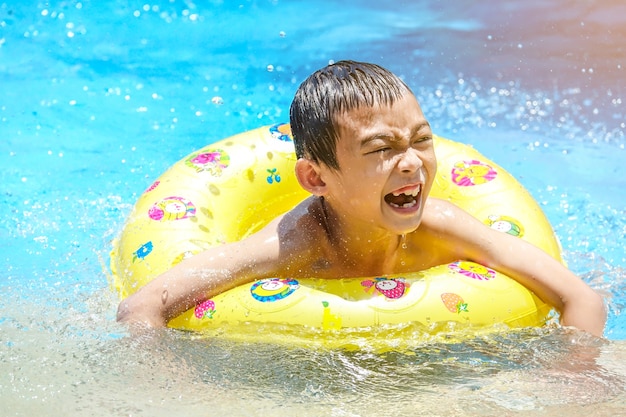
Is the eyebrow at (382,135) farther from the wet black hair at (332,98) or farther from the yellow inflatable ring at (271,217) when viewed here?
the yellow inflatable ring at (271,217)

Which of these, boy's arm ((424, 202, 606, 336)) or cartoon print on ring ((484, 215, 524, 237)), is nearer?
boy's arm ((424, 202, 606, 336))

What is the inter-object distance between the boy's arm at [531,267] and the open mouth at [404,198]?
23 cm

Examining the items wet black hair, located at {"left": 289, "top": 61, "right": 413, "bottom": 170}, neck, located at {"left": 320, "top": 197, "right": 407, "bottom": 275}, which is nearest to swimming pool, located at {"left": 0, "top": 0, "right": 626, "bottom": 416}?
neck, located at {"left": 320, "top": 197, "right": 407, "bottom": 275}

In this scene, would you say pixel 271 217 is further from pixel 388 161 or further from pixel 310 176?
pixel 388 161

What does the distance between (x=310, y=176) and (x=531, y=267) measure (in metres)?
0.77

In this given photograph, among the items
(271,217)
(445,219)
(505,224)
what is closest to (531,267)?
(445,219)

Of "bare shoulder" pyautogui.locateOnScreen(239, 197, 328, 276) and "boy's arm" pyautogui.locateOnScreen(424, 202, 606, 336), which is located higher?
"bare shoulder" pyautogui.locateOnScreen(239, 197, 328, 276)

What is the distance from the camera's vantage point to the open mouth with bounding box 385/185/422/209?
2.82 meters

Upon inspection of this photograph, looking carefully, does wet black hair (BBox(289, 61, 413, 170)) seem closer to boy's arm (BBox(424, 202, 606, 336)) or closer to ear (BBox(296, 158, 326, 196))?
ear (BBox(296, 158, 326, 196))

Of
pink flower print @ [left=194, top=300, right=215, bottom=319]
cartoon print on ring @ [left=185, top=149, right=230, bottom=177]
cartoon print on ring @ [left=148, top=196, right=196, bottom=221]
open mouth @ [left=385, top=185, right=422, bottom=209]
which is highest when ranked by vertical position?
cartoon print on ring @ [left=185, top=149, right=230, bottom=177]

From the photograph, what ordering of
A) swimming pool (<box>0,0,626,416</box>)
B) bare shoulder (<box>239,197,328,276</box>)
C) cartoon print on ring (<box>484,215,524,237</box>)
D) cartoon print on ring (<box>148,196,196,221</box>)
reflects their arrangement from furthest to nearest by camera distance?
cartoon print on ring (<box>148,196,196,221</box>)
cartoon print on ring (<box>484,215,524,237</box>)
bare shoulder (<box>239,197,328,276</box>)
swimming pool (<box>0,0,626,416</box>)

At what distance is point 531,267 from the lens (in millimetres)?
2953

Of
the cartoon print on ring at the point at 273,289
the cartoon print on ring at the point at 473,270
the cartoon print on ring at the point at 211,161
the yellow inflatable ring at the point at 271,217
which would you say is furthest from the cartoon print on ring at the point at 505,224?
the cartoon print on ring at the point at 211,161

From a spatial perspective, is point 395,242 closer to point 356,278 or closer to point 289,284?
point 356,278
